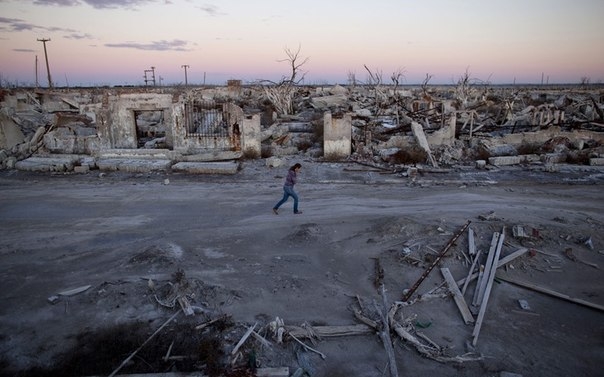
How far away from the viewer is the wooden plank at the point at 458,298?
5.93 m

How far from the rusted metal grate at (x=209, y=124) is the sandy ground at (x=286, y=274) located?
4498 millimetres

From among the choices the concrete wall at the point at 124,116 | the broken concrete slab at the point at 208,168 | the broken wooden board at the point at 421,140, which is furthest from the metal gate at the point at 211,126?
the broken wooden board at the point at 421,140

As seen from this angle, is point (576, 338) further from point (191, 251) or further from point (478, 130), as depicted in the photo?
point (478, 130)

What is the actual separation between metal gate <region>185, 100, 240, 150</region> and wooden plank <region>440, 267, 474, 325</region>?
11.2 meters

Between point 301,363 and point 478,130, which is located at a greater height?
point 478,130

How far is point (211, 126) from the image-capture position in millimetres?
16609

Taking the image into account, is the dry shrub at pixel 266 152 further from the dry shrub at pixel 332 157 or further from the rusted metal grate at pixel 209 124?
the dry shrub at pixel 332 157

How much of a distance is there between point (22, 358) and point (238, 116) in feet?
40.2

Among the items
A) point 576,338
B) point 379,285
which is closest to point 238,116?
point 379,285

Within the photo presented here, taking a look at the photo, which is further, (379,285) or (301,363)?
(379,285)

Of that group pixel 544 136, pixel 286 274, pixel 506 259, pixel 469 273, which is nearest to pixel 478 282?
pixel 469 273

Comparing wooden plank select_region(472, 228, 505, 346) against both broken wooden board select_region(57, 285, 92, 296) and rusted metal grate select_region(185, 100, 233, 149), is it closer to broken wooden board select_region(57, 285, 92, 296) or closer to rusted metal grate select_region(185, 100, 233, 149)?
broken wooden board select_region(57, 285, 92, 296)

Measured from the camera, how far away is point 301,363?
5.00 m

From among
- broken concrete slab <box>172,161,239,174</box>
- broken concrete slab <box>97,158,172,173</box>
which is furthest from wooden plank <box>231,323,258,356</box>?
broken concrete slab <box>97,158,172,173</box>
